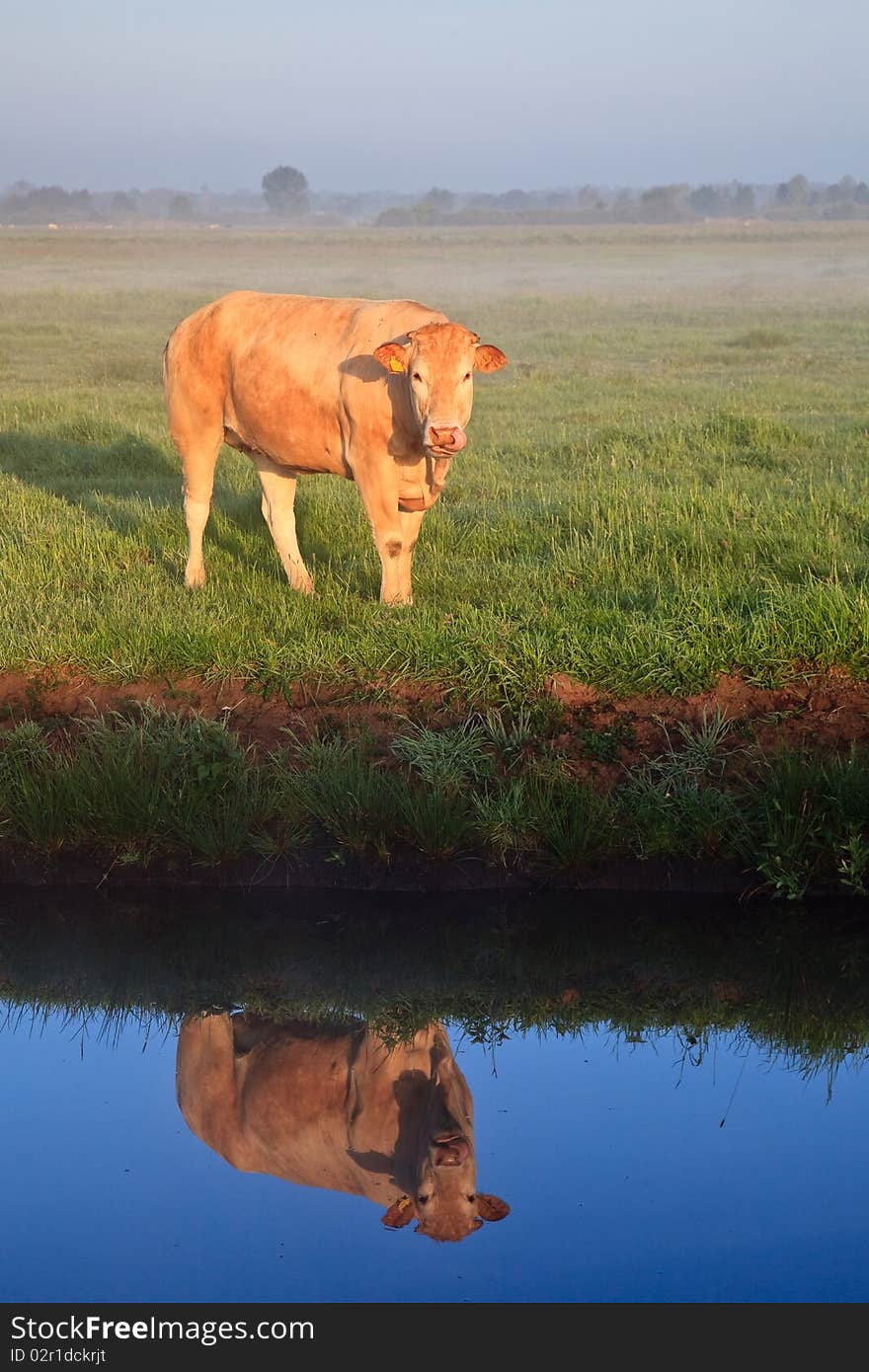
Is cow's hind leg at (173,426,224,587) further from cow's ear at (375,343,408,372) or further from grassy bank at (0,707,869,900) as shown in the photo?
grassy bank at (0,707,869,900)

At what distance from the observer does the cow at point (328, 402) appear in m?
7.66

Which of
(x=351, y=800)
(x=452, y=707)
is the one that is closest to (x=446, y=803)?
(x=351, y=800)

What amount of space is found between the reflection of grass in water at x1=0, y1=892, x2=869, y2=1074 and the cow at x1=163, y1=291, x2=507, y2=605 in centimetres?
237

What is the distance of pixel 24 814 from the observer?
6.87 metres

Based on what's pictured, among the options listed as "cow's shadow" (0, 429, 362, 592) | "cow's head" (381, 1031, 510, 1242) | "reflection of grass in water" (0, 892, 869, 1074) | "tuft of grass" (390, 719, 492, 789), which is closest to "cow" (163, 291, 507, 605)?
"cow's shadow" (0, 429, 362, 592)

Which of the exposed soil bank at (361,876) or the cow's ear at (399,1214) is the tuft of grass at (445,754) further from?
the cow's ear at (399,1214)

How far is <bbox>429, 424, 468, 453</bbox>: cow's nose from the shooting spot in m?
7.46

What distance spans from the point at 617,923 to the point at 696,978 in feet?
1.54

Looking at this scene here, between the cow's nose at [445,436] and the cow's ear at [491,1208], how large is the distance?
3.94 m

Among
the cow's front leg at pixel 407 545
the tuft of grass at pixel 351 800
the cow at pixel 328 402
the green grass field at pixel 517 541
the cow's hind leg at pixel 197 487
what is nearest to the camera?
the tuft of grass at pixel 351 800

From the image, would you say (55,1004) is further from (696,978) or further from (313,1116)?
(696,978)

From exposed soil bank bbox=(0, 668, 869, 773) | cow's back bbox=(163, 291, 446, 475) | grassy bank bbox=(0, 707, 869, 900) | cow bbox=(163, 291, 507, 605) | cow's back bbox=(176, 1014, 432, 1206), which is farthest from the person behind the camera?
cow's back bbox=(163, 291, 446, 475)

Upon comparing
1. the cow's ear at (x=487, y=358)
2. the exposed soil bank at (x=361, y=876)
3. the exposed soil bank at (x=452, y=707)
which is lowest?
the exposed soil bank at (x=361, y=876)

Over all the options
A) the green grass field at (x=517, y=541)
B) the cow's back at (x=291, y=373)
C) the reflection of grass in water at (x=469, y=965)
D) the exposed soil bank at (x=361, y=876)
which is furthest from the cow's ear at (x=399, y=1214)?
the cow's back at (x=291, y=373)
